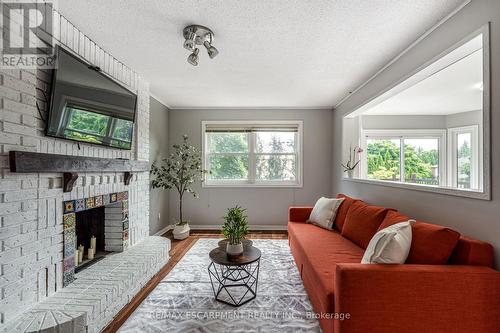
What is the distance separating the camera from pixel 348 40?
6.97 ft

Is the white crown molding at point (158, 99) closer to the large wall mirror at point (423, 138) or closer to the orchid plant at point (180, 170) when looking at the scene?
the orchid plant at point (180, 170)

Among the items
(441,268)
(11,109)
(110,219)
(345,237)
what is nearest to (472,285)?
(441,268)

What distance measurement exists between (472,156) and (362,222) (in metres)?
4.18

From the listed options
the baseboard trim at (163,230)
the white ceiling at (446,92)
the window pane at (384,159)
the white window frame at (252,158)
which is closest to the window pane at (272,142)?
the white window frame at (252,158)

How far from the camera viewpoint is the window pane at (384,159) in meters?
5.13

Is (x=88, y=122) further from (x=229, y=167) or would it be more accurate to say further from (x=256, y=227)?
(x=256, y=227)

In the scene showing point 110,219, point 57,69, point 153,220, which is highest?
point 57,69

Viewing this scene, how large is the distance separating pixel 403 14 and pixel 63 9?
8.63 ft

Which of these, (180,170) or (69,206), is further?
(180,170)

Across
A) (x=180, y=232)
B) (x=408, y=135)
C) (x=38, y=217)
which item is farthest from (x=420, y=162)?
(x=38, y=217)

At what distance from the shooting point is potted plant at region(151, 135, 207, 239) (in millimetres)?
→ 3924

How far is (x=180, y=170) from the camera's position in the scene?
4.10 metres

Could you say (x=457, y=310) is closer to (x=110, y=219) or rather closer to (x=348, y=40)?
(x=348, y=40)

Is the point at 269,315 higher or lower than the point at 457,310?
lower
